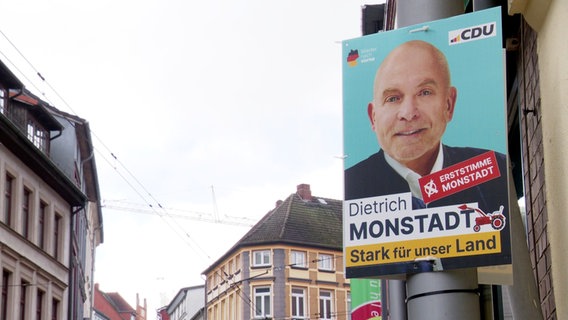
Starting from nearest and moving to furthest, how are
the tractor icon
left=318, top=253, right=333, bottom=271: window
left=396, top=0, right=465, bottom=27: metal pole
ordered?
1. the tractor icon
2. left=396, top=0, right=465, bottom=27: metal pole
3. left=318, top=253, right=333, bottom=271: window

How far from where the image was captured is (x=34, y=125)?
4131cm

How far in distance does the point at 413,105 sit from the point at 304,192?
77252mm

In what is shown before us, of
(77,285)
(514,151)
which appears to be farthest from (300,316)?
(514,151)

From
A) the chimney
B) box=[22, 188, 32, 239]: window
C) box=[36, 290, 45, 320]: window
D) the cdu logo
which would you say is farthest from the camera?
the chimney

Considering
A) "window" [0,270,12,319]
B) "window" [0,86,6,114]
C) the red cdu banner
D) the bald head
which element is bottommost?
the red cdu banner

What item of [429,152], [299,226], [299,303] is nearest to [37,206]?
[429,152]

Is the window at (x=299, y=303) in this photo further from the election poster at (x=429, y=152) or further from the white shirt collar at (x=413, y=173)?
the white shirt collar at (x=413, y=173)

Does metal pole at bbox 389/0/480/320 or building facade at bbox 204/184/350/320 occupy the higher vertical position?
building facade at bbox 204/184/350/320

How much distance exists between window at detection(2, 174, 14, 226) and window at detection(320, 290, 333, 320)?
141 ft

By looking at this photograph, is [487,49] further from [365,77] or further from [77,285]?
[77,285]

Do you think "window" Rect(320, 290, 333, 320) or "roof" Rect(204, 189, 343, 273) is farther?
"roof" Rect(204, 189, 343, 273)

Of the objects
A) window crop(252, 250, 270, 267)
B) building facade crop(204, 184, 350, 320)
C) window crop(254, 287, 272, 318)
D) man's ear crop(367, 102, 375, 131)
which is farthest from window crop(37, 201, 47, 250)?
window crop(252, 250, 270, 267)

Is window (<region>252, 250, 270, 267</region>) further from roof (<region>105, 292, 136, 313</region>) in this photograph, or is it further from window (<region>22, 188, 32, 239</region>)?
roof (<region>105, 292, 136, 313</region>)

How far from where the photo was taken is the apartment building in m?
36.1
